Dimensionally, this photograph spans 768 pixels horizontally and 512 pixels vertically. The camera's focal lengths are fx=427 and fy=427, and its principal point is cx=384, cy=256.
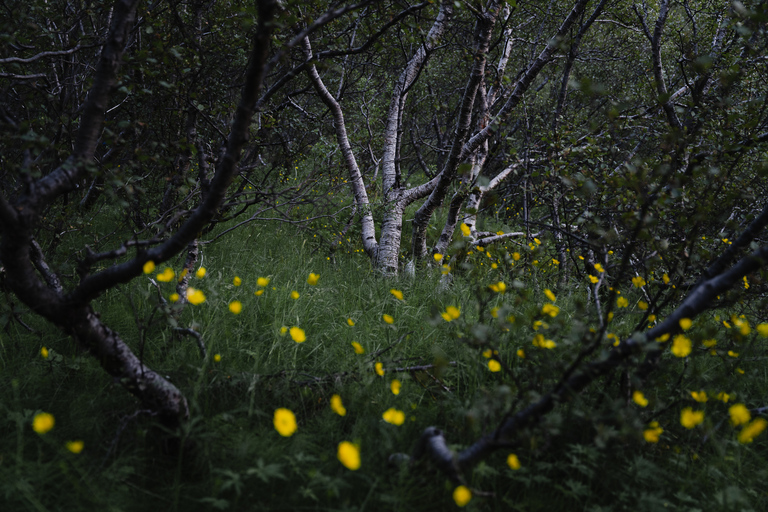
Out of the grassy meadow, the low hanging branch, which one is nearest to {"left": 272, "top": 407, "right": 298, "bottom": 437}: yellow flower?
the grassy meadow

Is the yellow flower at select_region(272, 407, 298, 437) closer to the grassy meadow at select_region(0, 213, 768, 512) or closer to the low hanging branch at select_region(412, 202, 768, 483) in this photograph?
the grassy meadow at select_region(0, 213, 768, 512)

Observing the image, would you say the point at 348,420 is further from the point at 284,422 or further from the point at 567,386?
the point at 567,386

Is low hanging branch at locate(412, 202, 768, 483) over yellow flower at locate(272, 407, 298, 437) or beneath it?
beneath

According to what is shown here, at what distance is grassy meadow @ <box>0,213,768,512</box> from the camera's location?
1481 millimetres

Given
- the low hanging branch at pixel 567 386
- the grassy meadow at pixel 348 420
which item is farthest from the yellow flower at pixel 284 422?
the low hanging branch at pixel 567 386

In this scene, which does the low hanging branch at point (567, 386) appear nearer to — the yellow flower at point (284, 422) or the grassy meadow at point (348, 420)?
the grassy meadow at point (348, 420)

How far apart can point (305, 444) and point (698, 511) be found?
1.48m

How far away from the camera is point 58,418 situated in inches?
71.7

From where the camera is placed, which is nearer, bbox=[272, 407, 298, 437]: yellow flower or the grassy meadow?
bbox=[272, 407, 298, 437]: yellow flower

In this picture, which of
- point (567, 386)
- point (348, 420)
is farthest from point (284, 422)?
point (567, 386)

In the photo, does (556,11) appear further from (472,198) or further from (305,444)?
(305,444)

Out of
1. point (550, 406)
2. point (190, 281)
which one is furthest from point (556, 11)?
point (550, 406)

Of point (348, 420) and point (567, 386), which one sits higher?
point (348, 420)

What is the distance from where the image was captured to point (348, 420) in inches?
77.6
